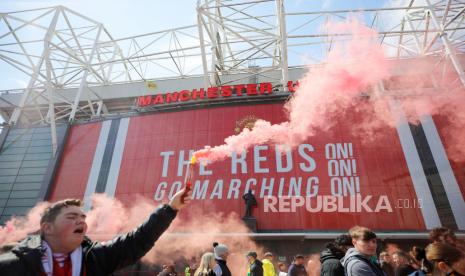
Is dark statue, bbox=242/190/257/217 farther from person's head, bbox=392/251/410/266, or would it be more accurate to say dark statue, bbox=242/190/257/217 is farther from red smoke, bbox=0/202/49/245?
red smoke, bbox=0/202/49/245

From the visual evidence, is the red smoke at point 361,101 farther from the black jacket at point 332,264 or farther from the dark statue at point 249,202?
the black jacket at point 332,264

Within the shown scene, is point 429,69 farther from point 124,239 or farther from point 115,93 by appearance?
point 115,93

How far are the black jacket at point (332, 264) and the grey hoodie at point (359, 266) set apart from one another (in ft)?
0.69

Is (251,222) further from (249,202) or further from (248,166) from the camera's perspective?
(248,166)

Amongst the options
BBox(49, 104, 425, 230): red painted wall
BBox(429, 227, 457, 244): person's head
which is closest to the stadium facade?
BBox(49, 104, 425, 230): red painted wall

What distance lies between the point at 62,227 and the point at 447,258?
4140 mm

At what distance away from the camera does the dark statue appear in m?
16.4

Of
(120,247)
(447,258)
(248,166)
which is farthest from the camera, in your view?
(248,166)

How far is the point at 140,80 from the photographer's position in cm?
3012

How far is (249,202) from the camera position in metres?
16.5

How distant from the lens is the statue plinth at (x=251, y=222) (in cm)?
1590

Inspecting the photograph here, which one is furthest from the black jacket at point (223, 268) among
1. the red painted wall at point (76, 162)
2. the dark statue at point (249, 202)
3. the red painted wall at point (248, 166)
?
the red painted wall at point (76, 162)

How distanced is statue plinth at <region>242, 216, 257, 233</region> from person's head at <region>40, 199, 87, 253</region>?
1425 centimetres

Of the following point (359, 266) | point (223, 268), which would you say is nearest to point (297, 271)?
point (223, 268)
